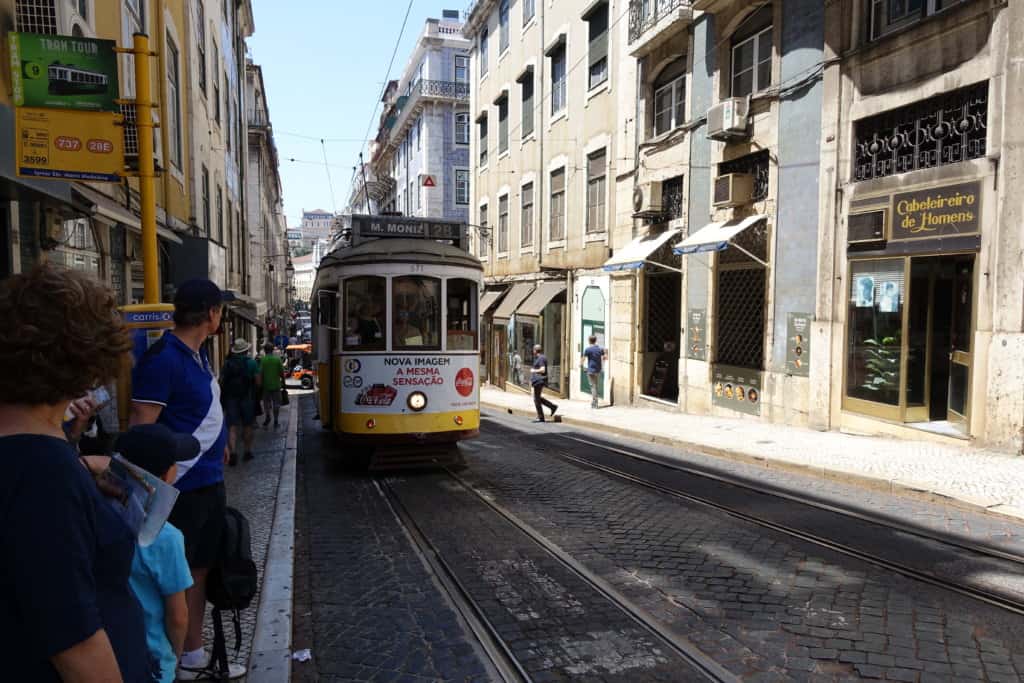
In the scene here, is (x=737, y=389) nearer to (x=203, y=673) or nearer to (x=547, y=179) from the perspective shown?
(x=547, y=179)

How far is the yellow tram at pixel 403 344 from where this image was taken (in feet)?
29.2

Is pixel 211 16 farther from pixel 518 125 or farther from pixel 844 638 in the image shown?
pixel 844 638

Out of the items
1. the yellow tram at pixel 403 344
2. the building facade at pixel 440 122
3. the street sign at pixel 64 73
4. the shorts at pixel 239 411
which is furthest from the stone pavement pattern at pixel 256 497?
the building facade at pixel 440 122

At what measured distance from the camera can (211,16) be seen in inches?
883

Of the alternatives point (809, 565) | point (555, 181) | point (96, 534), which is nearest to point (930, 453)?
point (809, 565)

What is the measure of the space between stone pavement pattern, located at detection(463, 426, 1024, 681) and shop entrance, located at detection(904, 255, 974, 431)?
6094mm

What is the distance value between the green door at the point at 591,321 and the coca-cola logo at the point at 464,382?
1054 centimetres

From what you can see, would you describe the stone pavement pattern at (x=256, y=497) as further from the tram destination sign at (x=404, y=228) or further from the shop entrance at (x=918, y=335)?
the shop entrance at (x=918, y=335)

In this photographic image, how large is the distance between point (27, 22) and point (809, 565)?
9.14m

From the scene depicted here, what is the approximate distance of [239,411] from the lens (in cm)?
985

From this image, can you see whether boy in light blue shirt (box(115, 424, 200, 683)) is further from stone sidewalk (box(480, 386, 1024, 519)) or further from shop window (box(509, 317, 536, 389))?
shop window (box(509, 317, 536, 389))

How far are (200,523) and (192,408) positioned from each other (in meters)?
0.54

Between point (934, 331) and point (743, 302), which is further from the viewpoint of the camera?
point (743, 302)

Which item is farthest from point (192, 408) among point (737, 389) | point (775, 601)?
point (737, 389)
